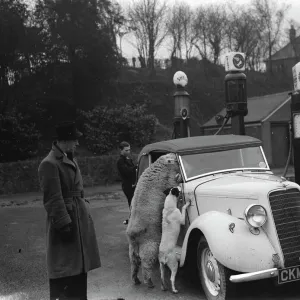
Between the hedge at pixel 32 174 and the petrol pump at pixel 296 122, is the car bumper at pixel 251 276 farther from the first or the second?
the hedge at pixel 32 174

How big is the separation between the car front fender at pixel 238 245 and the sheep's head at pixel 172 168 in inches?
49.4

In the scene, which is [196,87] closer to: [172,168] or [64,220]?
[172,168]

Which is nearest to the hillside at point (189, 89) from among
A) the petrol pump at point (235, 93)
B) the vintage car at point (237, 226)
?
the petrol pump at point (235, 93)

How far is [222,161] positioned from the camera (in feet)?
19.8

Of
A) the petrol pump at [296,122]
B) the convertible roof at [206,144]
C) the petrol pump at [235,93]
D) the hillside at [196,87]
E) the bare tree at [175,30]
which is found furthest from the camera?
the bare tree at [175,30]

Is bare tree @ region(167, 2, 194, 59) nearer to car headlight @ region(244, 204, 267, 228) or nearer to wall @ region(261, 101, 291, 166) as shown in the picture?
wall @ region(261, 101, 291, 166)

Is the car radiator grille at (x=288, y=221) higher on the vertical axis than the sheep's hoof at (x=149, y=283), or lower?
higher

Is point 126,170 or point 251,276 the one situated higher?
point 126,170

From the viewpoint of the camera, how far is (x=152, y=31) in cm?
4644

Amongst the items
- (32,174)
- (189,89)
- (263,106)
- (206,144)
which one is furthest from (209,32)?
(206,144)

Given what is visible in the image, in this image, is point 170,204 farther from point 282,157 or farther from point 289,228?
point 282,157

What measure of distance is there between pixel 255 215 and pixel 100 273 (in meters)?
2.85

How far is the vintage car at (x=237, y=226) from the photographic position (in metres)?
4.39

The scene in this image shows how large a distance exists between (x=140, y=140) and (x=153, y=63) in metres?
21.3
